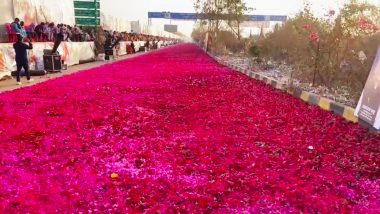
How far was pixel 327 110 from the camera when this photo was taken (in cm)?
777

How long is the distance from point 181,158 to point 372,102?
3.68 meters

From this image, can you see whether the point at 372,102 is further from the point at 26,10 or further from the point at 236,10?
the point at 236,10

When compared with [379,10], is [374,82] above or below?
below

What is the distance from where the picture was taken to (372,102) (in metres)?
6.20

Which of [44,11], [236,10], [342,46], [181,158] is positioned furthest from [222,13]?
[181,158]

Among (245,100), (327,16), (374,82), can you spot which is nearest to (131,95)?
(245,100)

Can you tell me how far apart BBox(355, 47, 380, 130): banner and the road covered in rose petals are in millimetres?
285

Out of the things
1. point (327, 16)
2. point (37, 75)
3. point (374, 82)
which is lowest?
point (37, 75)

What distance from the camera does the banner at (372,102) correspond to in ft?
19.6

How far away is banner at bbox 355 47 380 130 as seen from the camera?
5984 mm

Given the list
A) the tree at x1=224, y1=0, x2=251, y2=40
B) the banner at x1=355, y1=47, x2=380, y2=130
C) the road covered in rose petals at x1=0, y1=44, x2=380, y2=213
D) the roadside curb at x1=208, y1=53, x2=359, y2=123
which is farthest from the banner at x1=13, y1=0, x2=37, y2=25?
the tree at x1=224, y1=0, x2=251, y2=40

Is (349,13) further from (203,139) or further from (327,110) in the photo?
(203,139)

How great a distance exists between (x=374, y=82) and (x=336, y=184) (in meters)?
3.28

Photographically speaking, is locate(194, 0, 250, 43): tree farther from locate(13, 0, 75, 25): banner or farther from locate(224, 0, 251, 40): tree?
locate(13, 0, 75, 25): banner
